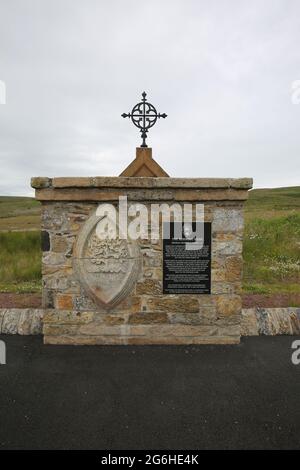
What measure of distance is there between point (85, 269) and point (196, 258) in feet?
6.13

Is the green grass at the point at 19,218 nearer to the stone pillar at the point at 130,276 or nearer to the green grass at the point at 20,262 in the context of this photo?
the green grass at the point at 20,262

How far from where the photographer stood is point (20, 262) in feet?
35.6

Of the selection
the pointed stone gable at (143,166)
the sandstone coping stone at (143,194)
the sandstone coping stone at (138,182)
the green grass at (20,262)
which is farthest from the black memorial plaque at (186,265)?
the green grass at (20,262)

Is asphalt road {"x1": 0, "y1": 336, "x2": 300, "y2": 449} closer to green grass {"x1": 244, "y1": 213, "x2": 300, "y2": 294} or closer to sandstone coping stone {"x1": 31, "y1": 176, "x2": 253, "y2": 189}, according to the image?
sandstone coping stone {"x1": 31, "y1": 176, "x2": 253, "y2": 189}

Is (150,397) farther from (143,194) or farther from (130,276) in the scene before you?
(143,194)

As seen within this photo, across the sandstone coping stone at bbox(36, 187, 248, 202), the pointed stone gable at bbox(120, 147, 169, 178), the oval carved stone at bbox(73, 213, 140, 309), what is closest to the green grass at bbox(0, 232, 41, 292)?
the oval carved stone at bbox(73, 213, 140, 309)

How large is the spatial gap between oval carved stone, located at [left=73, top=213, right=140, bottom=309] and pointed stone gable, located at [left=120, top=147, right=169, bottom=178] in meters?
1.33

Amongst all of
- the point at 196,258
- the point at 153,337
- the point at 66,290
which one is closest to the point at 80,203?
the point at 66,290

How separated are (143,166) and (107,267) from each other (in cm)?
196

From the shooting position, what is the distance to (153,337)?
4.73 m

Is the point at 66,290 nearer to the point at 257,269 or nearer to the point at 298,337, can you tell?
the point at 298,337

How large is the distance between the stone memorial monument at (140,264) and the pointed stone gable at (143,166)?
547mm

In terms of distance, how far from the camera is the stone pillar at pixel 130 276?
4.53 m

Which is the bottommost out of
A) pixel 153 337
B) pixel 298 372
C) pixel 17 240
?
pixel 298 372
